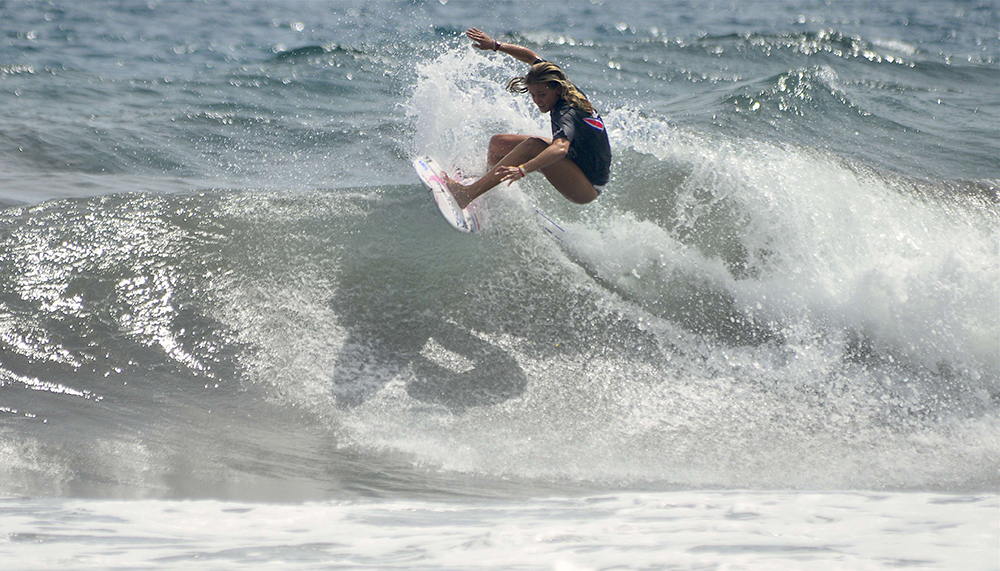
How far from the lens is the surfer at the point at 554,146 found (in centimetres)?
535

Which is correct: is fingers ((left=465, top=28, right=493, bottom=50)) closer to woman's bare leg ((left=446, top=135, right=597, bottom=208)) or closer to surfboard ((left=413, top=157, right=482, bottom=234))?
woman's bare leg ((left=446, top=135, right=597, bottom=208))

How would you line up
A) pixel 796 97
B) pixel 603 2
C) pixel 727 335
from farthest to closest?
1. pixel 603 2
2. pixel 796 97
3. pixel 727 335

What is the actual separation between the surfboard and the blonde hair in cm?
89

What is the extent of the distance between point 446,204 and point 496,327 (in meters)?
0.95

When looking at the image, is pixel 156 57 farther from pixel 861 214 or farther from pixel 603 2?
pixel 603 2

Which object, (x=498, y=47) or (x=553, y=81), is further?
(x=498, y=47)

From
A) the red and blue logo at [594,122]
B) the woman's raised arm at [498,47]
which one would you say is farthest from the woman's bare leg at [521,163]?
the woman's raised arm at [498,47]

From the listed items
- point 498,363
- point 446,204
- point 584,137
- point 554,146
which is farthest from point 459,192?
point 498,363

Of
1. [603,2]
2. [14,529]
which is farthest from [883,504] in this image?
[603,2]

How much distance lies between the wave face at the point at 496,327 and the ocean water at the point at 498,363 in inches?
0.9

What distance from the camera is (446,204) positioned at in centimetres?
579

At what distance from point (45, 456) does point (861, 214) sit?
5880 mm

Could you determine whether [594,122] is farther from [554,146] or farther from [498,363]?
[498,363]

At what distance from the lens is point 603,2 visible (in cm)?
3145
